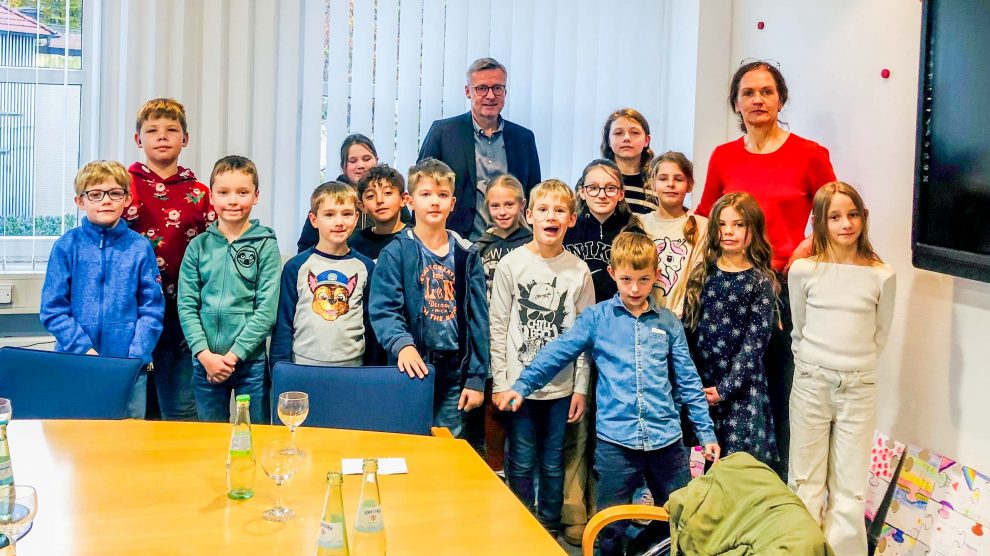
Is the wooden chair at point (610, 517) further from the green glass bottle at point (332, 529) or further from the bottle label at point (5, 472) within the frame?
the bottle label at point (5, 472)

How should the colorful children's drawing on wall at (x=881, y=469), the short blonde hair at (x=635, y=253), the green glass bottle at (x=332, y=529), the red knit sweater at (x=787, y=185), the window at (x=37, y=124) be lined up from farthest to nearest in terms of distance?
the window at (x=37, y=124), the red knit sweater at (x=787, y=185), the colorful children's drawing on wall at (x=881, y=469), the short blonde hair at (x=635, y=253), the green glass bottle at (x=332, y=529)

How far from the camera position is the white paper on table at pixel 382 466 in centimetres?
189

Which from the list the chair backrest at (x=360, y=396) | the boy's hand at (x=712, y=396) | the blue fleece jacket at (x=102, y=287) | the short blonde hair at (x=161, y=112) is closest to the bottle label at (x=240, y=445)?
the chair backrest at (x=360, y=396)

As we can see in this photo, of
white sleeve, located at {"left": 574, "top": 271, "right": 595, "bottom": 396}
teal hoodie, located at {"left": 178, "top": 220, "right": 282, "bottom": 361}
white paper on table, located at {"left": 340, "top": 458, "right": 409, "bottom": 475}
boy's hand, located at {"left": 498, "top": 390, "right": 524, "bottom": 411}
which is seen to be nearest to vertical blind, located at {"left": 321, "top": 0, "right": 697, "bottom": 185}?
teal hoodie, located at {"left": 178, "top": 220, "right": 282, "bottom": 361}

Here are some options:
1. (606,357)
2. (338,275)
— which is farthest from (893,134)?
(338,275)

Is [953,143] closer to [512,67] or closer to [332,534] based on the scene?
[512,67]

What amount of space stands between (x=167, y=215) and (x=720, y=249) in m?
2.11

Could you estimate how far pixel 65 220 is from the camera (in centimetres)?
A: 388

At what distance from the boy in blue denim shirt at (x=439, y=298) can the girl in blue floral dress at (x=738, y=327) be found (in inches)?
32.4

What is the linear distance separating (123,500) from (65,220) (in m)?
2.60

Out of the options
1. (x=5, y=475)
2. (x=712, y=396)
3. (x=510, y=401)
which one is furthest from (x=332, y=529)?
(x=712, y=396)

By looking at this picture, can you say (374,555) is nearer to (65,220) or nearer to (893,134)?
(893,134)

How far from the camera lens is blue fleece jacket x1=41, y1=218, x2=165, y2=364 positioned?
120 inches

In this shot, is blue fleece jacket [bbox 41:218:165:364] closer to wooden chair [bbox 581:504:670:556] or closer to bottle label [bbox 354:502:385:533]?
wooden chair [bbox 581:504:670:556]
